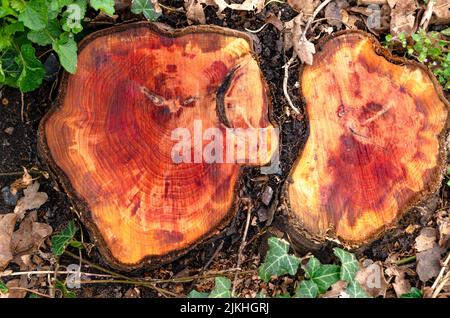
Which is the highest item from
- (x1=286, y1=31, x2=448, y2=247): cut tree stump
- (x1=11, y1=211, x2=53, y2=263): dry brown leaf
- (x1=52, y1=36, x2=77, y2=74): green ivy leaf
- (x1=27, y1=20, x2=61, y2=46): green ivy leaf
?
(x1=27, y1=20, x2=61, y2=46): green ivy leaf

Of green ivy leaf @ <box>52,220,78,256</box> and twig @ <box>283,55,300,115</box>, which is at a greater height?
twig @ <box>283,55,300,115</box>

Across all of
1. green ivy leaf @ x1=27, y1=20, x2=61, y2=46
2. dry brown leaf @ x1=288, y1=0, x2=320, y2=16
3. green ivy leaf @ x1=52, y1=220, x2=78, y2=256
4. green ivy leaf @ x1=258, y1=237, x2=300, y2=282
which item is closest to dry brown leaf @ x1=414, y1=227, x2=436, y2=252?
green ivy leaf @ x1=258, y1=237, x2=300, y2=282

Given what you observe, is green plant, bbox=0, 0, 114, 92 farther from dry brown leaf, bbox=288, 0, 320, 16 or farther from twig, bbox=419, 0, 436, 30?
twig, bbox=419, 0, 436, 30

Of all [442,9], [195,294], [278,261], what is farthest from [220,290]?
[442,9]

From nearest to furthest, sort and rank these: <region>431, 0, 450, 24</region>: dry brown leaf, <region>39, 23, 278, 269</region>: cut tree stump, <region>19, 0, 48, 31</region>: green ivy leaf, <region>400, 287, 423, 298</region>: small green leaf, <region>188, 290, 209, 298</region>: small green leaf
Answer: <region>19, 0, 48, 31</region>: green ivy leaf
<region>39, 23, 278, 269</region>: cut tree stump
<region>188, 290, 209, 298</region>: small green leaf
<region>400, 287, 423, 298</region>: small green leaf
<region>431, 0, 450, 24</region>: dry brown leaf

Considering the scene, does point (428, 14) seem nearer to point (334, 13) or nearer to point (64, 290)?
point (334, 13)

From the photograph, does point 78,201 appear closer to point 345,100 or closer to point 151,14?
point 151,14
